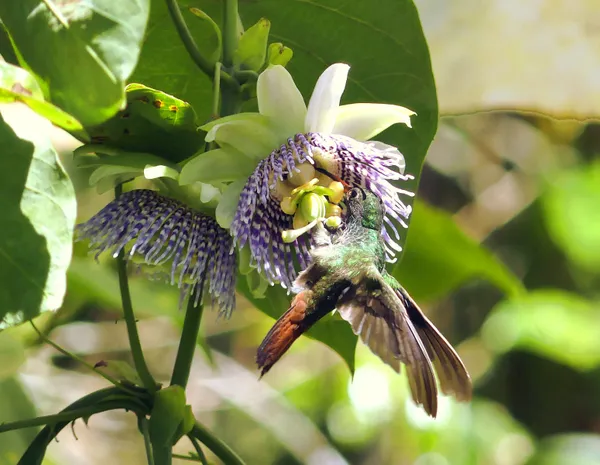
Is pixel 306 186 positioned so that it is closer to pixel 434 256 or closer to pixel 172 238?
pixel 172 238

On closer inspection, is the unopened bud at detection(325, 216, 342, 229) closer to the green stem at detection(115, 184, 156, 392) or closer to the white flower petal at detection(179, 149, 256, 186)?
the white flower petal at detection(179, 149, 256, 186)

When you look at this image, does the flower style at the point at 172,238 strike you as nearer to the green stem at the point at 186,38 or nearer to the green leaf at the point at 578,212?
the green stem at the point at 186,38

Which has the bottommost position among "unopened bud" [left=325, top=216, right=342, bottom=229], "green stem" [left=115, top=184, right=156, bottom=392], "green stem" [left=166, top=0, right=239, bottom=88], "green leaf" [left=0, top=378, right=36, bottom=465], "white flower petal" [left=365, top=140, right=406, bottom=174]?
"green leaf" [left=0, top=378, right=36, bottom=465]

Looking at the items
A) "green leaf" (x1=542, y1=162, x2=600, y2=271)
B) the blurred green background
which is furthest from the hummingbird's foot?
"green leaf" (x1=542, y1=162, x2=600, y2=271)

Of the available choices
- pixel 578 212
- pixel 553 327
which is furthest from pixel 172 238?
pixel 578 212

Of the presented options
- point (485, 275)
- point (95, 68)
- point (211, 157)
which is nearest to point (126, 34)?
point (95, 68)

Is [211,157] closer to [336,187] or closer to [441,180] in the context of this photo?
[336,187]
